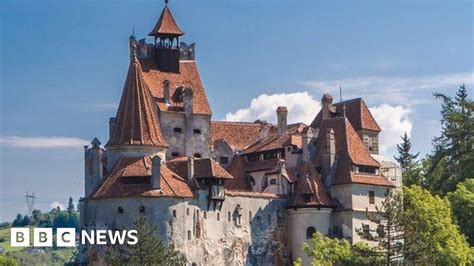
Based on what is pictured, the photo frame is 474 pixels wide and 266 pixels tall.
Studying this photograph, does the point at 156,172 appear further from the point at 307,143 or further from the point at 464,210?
the point at 464,210

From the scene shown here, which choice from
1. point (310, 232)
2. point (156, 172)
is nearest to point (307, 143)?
point (310, 232)

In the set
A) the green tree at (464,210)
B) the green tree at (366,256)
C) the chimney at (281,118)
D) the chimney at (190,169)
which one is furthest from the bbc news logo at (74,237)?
the green tree at (464,210)

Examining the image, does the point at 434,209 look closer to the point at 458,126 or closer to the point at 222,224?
the point at 222,224

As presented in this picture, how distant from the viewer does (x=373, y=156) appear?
126312 millimetres

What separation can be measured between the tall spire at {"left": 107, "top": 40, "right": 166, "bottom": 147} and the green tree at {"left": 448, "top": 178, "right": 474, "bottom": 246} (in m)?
31.4

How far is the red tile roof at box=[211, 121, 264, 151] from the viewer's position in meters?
127

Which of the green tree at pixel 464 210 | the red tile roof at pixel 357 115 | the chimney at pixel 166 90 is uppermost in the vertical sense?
the chimney at pixel 166 90

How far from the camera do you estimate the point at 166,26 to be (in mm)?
123875

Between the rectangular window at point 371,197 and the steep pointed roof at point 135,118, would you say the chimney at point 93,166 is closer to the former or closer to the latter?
the steep pointed roof at point 135,118

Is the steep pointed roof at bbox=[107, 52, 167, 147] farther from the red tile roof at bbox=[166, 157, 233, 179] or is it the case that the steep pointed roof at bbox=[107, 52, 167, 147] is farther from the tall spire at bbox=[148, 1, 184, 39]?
the tall spire at bbox=[148, 1, 184, 39]

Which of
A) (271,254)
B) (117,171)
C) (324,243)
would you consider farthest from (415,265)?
(117,171)

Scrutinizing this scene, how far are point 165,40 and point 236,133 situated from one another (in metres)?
12.3

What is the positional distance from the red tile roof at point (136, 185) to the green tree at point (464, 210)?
30469 millimetres

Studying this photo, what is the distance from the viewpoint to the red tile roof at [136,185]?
4141 inches
